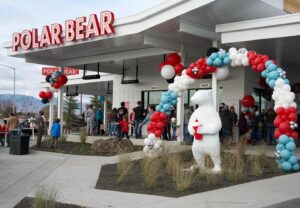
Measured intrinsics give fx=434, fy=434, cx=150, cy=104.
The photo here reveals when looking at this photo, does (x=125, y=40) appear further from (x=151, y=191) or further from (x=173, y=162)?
(x=151, y=191)

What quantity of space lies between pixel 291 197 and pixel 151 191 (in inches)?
105

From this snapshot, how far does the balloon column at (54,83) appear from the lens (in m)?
23.8

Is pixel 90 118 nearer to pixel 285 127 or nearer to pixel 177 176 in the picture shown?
pixel 285 127

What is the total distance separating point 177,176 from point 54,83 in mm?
16474

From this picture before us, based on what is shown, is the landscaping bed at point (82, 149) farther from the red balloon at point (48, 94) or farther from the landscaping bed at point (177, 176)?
the red balloon at point (48, 94)

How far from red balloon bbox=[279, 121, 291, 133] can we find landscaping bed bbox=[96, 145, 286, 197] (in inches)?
41.6

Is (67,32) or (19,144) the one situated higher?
(67,32)

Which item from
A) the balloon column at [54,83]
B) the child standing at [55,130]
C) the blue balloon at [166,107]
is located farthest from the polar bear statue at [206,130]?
the balloon column at [54,83]

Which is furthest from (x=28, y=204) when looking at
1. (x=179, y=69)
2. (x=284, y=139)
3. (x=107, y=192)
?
(x=179, y=69)

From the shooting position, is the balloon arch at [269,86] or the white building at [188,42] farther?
the white building at [188,42]

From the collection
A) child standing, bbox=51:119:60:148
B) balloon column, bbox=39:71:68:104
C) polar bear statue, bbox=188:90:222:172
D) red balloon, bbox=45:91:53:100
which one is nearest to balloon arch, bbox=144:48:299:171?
polar bear statue, bbox=188:90:222:172

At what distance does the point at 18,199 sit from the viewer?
8258 millimetres

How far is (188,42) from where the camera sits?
17891 millimetres

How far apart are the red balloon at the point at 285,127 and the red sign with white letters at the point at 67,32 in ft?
27.2
